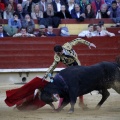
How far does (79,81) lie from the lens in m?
8.87

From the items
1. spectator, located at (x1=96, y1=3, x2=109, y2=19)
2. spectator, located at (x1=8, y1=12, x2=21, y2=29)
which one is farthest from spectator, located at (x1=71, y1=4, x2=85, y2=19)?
spectator, located at (x1=8, y1=12, x2=21, y2=29)

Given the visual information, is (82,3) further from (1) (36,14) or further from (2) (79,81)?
(2) (79,81)

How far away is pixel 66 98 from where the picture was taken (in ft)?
29.8

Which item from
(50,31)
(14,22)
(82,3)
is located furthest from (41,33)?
(82,3)

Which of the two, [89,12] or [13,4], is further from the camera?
[89,12]

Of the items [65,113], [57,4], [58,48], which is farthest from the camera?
[57,4]

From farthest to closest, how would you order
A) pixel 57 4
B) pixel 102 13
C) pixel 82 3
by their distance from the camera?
pixel 102 13
pixel 82 3
pixel 57 4

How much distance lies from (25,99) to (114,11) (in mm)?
6016

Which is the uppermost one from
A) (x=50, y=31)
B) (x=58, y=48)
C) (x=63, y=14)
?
(x=58, y=48)

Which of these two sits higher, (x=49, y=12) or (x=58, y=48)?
(x=58, y=48)

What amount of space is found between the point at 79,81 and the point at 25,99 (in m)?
1.01

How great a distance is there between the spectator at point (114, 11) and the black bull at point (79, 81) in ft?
18.1

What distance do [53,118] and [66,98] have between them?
882 mm

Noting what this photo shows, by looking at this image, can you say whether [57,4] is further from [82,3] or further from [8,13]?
[8,13]
